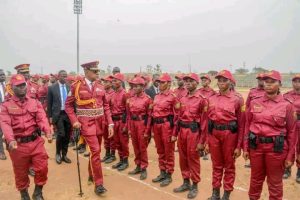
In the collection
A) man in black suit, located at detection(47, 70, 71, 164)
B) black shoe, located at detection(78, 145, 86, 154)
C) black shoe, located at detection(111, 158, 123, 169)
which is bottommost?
black shoe, located at detection(78, 145, 86, 154)

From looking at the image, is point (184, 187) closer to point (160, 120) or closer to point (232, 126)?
point (160, 120)

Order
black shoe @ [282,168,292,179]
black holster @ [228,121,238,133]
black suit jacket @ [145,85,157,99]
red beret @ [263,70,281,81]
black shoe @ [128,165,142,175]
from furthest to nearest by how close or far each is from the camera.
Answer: black suit jacket @ [145,85,157,99]
black shoe @ [128,165,142,175]
black shoe @ [282,168,292,179]
black holster @ [228,121,238,133]
red beret @ [263,70,281,81]

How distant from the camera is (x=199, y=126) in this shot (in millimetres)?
6406

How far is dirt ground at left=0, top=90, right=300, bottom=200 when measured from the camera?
661 cm

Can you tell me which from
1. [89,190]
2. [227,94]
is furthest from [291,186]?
[89,190]

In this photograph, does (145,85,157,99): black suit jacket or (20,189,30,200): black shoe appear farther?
(145,85,157,99): black suit jacket

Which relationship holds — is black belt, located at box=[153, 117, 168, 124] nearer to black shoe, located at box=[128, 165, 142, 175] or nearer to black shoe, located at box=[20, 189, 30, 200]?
black shoe, located at box=[128, 165, 142, 175]

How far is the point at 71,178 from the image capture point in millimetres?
7836

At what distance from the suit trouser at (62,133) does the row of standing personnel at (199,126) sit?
179cm

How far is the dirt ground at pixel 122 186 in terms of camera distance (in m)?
6.61

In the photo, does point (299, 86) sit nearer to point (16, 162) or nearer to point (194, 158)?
point (194, 158)

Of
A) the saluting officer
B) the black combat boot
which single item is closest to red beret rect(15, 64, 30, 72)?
the saluting officer

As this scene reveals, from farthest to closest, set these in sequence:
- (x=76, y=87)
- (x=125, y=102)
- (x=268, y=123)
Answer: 1. (x=125, y=102)
2. (x=76, y=87)
3. (x=268, y=123)

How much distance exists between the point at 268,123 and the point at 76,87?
3786mm
